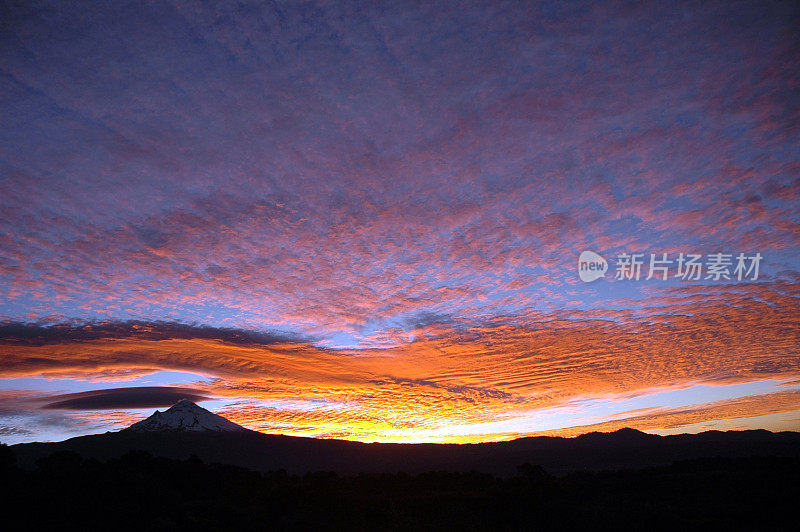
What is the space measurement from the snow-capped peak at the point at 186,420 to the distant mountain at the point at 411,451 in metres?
37.9

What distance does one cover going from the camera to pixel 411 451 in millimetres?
113000

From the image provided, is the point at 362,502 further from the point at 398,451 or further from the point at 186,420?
the point at 186,420

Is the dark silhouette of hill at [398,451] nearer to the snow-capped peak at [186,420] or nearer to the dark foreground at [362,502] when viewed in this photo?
the snow-capped peak at [186,420]

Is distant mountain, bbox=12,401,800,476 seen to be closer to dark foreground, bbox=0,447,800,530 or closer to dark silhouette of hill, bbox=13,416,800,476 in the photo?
dark silhouette of hill, bbox=13,416,800,476

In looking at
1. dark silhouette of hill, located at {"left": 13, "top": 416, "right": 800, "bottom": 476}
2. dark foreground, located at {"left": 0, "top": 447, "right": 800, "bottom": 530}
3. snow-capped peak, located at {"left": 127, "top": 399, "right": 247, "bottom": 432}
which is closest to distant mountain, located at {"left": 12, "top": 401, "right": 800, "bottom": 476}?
dark silhouette of hill, located at {"left": 13, "top": 416, "right": 800, "bottom": 476}

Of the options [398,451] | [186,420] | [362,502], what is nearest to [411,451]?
[398,451]

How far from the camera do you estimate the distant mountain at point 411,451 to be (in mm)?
92125

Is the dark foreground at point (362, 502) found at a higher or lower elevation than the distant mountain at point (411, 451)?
higher

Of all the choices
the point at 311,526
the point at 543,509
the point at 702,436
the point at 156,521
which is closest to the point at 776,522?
the point at 543,509

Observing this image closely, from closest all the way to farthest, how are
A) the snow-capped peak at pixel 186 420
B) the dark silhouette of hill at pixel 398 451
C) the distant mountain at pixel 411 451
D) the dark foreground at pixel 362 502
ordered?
the dark foreground at pixel 362 502, the distant mountain at pixel 411 451, the dark silhouette of hill at pixel 398 451, the snow-capped peak at pixel 186 420

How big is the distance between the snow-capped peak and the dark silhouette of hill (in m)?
39.7

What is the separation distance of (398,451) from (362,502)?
92894mm

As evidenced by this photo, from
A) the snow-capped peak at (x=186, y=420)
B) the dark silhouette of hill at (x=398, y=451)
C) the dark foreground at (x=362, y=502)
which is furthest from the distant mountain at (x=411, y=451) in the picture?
the dark foreground at (x=362, y=502)

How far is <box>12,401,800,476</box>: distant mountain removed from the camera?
9212 centimetres
